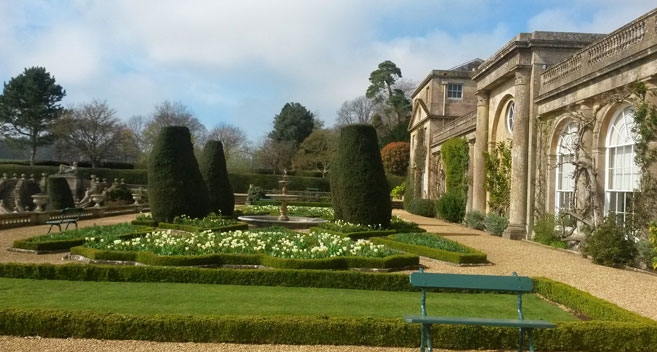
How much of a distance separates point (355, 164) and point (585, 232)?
627cm

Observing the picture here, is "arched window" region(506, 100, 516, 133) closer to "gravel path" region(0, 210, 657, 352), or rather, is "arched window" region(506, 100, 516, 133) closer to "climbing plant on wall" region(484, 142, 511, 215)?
"climbing plant on wall" region(484, 142, 511, 215)

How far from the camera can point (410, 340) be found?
544cm

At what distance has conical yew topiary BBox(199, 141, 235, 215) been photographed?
1956 cm

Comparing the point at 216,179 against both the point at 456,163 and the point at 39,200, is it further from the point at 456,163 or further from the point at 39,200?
the point at 456,163

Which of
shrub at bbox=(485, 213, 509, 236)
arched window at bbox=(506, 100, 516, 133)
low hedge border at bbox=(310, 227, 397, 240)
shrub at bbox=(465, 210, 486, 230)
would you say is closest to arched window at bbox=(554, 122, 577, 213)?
shrub at bbox=(485, 213, 509, 236)

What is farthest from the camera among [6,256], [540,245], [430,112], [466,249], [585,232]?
[430,112]

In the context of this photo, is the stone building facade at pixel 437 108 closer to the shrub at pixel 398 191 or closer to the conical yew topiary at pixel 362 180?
the shrub at pixel 398 191

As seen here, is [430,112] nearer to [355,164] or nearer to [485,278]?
[355,164]

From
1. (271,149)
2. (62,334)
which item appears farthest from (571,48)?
(271,149)

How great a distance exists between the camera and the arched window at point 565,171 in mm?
14227

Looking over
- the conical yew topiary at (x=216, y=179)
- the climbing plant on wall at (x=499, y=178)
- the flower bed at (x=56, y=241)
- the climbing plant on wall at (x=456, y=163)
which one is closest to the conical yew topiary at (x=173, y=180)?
the conical yew topiary at (x=216, y=179)

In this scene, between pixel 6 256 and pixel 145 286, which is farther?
pixel 6 256

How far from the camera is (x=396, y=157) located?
158 ft

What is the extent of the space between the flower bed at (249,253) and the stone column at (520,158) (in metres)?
7.29
